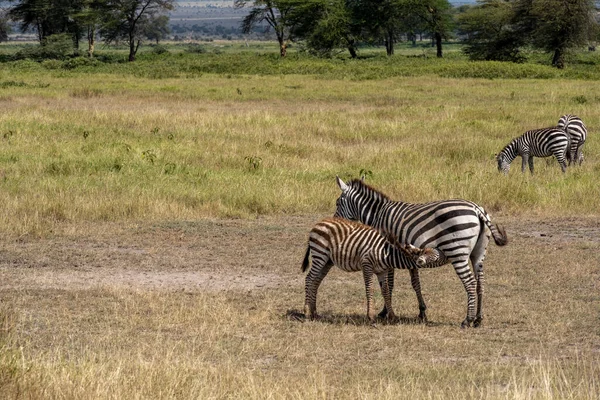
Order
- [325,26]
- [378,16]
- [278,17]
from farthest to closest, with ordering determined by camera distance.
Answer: [278,17] < [378,16] < [325,26]

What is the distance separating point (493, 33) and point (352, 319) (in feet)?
185

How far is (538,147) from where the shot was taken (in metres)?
17.6

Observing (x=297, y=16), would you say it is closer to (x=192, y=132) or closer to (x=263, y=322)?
(x=192, y=132)

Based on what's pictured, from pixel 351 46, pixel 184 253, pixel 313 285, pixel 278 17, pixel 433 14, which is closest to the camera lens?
pixel 313 285

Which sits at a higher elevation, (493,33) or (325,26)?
(325,26)

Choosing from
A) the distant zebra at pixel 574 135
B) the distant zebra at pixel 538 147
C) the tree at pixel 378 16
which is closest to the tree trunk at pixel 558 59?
the tree at pixel 378 16

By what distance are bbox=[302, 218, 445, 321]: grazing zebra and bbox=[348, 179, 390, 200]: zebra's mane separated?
0.73 metres

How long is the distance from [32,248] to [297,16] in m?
53.5

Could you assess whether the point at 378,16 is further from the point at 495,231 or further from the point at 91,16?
the point at 495,231

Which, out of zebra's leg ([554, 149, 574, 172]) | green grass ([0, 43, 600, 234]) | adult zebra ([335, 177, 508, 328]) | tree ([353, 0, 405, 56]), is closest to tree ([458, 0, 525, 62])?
tree ([353, 0, 405, 56])

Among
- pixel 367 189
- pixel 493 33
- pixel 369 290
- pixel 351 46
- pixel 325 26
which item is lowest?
pixel 369 290

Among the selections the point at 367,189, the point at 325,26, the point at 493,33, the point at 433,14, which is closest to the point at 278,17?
the point at 325,26

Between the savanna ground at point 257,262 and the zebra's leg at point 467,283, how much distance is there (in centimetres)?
15

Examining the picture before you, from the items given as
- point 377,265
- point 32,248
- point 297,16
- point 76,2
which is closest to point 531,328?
point 377,265
